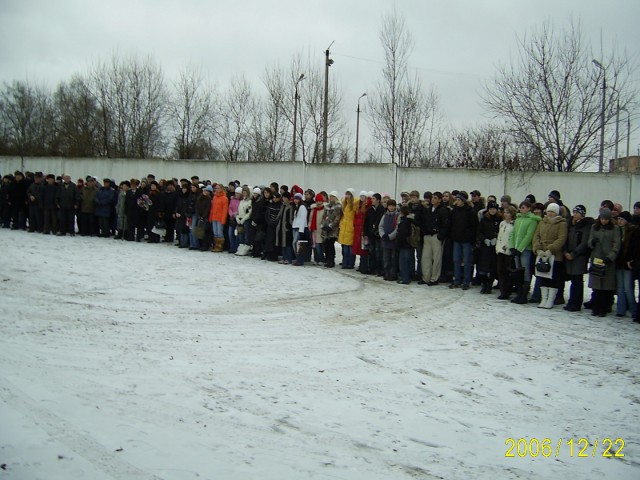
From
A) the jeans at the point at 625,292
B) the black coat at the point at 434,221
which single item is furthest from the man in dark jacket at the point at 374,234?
the jeans at the point at 625,292

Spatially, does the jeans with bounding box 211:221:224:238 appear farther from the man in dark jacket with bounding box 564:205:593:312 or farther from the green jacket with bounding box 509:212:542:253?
the man in dark jacket with bounding box 564:205:593:312

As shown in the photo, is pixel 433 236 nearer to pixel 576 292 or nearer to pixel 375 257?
pixel 375 257

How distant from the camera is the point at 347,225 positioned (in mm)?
13836

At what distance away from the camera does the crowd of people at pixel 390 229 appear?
33.8 ft

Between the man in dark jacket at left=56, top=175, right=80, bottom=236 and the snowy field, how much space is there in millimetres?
7205

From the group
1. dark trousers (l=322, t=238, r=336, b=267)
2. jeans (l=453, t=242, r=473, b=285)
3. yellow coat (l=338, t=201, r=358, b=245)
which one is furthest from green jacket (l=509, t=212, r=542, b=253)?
dark trousers (l=322, t=238, r=336, b=267)

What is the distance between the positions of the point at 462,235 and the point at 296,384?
6.94 metres

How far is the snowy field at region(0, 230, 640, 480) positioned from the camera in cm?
442

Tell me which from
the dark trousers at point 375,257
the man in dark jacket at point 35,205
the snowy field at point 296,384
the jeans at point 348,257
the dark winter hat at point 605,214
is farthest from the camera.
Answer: the man in dark jacket at point 35,205

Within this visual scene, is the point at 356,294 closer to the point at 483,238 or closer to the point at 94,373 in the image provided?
the point at 483,238

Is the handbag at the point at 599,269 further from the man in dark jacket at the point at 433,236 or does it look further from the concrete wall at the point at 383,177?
the concrete wall at the point at 383,177

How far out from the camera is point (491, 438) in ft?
16.6

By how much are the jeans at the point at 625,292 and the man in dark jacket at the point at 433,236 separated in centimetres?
354

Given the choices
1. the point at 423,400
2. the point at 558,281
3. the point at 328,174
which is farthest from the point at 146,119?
the point at 423,400
